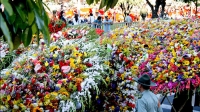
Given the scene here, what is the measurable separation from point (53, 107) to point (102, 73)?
93 centimetres

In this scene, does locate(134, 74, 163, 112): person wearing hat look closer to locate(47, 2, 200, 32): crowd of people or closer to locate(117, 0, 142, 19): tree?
locate(47, 2, 200, 32): crowd of people

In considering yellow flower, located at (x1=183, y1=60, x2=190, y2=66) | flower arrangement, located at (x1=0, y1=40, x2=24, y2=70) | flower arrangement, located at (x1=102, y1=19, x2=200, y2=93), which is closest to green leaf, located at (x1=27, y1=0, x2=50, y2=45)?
flower arrangement, located at (x1=102, y1=19, x2=200, y2=93)

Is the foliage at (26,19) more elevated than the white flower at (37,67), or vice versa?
the foliage at (26,19)

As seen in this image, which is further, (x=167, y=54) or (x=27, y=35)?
(x=167, y=54)

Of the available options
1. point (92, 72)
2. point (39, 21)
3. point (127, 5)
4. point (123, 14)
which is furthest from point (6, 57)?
point (127, 5)

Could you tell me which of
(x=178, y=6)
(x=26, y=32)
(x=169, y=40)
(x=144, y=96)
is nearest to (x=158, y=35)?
(x=169, y=40)

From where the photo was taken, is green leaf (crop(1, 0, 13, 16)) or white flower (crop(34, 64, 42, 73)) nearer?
green leaf (crop(1, 0, 13, 16))

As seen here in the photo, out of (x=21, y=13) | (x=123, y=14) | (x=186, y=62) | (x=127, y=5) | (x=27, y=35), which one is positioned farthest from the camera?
(x=127, y=5)

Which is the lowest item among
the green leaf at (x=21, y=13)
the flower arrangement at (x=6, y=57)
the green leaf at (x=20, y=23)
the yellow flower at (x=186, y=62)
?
the yellow flower at (x=186, y=62)

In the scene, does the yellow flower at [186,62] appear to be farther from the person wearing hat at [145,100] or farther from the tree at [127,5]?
the tree at [127,5]

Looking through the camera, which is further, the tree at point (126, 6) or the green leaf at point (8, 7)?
the tree at point (126, 6)

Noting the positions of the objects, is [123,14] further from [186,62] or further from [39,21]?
[39,21]

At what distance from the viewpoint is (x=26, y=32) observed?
2164 millimetres

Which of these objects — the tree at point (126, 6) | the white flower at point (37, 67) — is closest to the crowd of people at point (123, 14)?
the tree at point (126, 6)
